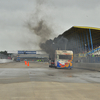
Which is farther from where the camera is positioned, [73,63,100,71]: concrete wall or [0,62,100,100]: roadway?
[73,63,100,71]: concrete wall

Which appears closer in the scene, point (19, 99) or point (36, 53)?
point (19, 99)

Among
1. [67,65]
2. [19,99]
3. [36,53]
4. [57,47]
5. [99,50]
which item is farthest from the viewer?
[36,53]

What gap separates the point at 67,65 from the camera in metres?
32.3

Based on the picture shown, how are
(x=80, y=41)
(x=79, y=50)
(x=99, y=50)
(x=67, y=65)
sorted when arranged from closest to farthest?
(x=67, y=65) < (x=99, y=50) < (x=80, y=41) < (x=79, y=50)

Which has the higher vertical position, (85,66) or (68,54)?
(68,54)

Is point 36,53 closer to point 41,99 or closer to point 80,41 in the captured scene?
point 80,41

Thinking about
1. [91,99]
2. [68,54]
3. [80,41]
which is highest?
[80,41]

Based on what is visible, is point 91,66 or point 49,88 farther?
point 91,66

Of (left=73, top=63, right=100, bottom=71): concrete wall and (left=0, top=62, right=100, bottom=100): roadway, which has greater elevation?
(left=73, top=63, right=100, bottom=71): concrete wall

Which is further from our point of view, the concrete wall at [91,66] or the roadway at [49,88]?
the concrete wall at [91,66]

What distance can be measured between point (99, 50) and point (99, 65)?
37.4 m

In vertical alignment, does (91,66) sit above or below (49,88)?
above

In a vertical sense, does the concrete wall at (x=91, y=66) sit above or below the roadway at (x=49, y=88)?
above

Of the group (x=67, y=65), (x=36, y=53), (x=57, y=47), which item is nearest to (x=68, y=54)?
(x=67, y=65)
